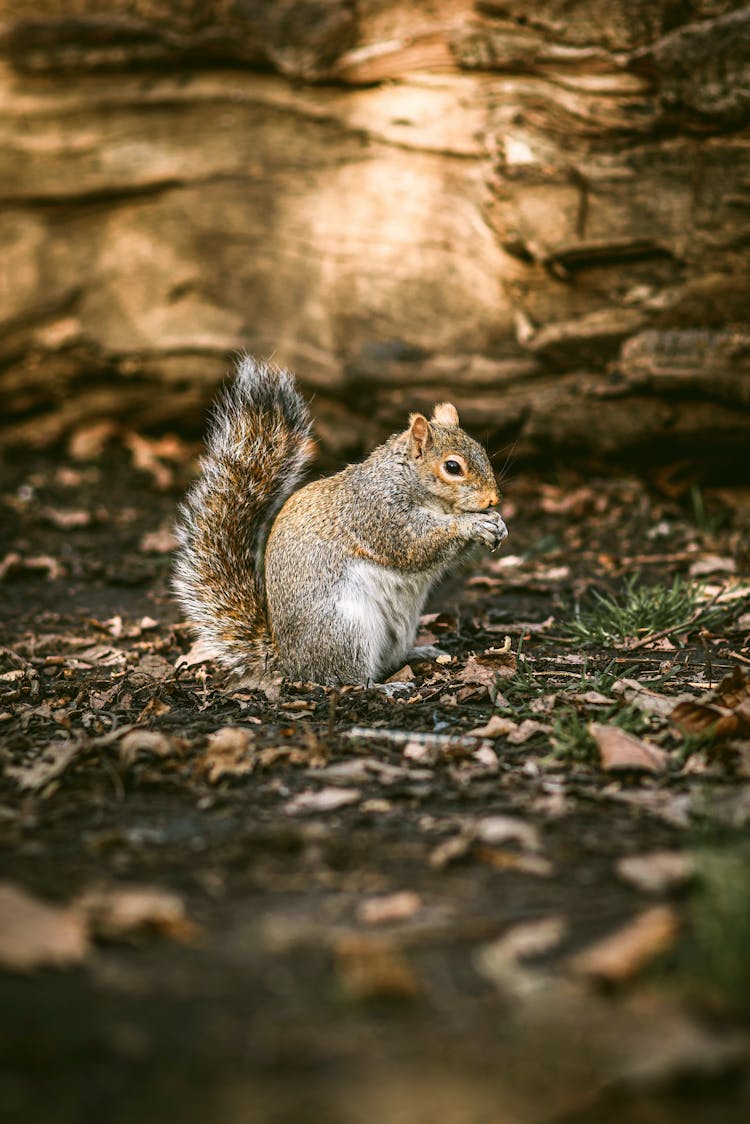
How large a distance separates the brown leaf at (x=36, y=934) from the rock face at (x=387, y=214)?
14.7 feet

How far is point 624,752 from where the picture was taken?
2.76 meters

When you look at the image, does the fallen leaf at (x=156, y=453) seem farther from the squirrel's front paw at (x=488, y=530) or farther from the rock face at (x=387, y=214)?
the squirrel's front paw at (x=488, y=530)

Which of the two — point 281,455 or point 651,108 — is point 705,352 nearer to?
point 651,108

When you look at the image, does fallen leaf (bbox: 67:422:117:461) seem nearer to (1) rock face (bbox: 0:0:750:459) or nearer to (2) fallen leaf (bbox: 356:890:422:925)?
(1) rock face (bbox: 0:0:750:459)

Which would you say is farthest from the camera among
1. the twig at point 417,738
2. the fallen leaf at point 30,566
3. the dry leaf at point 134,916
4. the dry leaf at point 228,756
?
the fallen leaf at point 30,566

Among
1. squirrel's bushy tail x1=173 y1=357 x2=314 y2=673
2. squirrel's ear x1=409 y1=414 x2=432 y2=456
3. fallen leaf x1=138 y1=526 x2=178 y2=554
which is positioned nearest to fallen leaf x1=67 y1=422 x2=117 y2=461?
fallen leaf x1=138 y1=526 x2=178 y2=554

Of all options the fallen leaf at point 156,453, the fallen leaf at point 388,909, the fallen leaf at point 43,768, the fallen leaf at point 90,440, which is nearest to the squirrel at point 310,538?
the fallen leaf at point 43,768

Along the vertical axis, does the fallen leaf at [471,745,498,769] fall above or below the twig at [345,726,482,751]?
above

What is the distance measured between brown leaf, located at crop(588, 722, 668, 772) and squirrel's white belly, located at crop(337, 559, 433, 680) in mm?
1214

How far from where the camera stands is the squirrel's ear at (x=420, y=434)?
405cm

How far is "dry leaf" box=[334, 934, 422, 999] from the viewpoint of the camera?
67.6 inches

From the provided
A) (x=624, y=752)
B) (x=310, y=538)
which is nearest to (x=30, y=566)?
(x=310, y=538)

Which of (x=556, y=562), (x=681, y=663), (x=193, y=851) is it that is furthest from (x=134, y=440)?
(x=193, y=851)

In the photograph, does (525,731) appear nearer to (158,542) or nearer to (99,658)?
(99,658)
